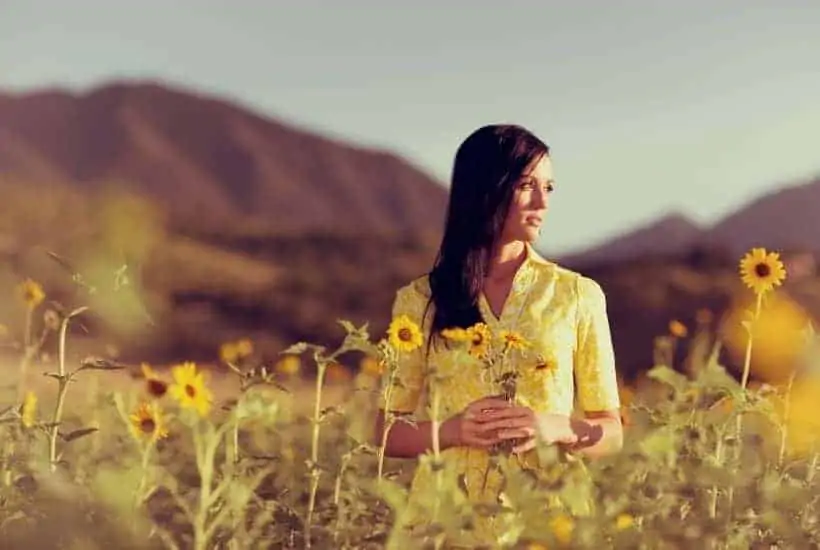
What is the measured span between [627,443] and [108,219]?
2.48 feet

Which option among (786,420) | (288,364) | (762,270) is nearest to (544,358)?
(786,420)

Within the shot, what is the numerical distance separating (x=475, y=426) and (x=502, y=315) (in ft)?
0.73

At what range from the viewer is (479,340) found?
1.73m

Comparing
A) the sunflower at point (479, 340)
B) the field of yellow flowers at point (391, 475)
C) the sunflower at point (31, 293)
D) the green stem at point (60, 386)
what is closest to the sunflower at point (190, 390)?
the field of yellow flowers at point (391, 475)

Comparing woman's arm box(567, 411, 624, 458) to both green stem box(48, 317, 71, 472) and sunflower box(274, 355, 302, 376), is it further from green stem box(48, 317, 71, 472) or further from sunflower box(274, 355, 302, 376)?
sunflower box(274, 355, 302, 376)

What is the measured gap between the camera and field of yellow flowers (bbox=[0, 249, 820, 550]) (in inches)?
57.8

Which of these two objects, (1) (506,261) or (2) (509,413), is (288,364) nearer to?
(1) (506,261)

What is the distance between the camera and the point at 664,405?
231 cm

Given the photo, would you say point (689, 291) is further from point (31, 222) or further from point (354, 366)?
point (31, 222)

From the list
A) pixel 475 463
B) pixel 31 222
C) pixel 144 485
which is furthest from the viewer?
pixel 31 222

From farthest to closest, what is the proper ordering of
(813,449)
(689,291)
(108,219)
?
(689,291) < (813,449) < (108,219)

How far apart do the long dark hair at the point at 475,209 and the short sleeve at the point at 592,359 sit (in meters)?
0.15

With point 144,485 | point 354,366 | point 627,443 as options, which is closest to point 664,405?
point 627,443

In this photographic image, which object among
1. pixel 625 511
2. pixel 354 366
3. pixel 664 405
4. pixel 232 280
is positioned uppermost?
pixel 232 280
